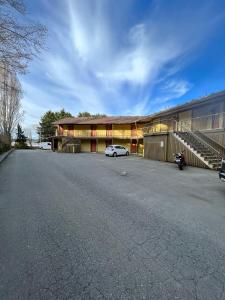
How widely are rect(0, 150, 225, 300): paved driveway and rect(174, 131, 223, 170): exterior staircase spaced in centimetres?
714

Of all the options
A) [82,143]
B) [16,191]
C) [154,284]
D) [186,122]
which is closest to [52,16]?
[16,191]

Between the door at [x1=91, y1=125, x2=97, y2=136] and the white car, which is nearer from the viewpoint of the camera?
the white car

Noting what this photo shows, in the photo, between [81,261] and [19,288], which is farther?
[81,261]

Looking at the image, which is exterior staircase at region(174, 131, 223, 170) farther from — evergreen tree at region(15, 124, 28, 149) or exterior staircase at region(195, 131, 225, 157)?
evergreen tree at region(15, 124, 28, 149)

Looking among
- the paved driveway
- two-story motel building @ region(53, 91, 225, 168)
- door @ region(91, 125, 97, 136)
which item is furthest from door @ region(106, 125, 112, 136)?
the paved driveway

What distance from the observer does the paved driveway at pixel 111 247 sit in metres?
2.22

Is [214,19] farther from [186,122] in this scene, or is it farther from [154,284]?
[154,284]

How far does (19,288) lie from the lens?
220 centimetres

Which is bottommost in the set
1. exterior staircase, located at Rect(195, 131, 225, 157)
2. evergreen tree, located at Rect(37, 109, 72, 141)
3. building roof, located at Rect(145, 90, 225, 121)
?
exterior staircase, located at Rect(195, 131, 225, 157)

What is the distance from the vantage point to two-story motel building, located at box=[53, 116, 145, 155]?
32938 mm

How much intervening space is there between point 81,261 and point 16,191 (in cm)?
479

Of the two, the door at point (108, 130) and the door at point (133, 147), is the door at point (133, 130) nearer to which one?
the door at point (133, 147)

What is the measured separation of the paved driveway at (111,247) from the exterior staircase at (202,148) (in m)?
7.14

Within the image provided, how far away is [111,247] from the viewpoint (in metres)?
3.11
